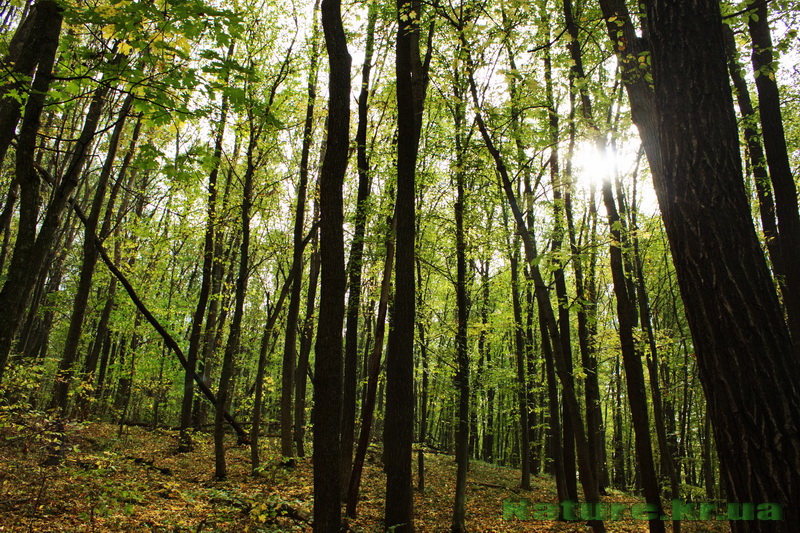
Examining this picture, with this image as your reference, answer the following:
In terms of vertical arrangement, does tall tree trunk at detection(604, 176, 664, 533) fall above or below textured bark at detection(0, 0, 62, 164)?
below

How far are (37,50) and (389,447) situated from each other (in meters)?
6.40

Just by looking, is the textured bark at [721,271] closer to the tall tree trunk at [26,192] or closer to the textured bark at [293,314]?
the tall tree trunk at [26,192]

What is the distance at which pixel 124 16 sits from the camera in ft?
13.0

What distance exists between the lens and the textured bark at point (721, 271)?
7.70 feet

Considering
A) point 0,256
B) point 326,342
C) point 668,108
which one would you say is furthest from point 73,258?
point 668,108

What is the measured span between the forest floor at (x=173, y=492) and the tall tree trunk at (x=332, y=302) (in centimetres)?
198

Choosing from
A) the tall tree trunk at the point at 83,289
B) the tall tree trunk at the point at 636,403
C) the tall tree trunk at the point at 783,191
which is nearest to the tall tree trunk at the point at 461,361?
the tall tree trunk at the point at 636,403

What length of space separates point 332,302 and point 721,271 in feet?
11.0

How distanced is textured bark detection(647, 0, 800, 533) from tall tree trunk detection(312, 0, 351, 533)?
10.1ft

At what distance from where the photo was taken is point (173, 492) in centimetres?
773

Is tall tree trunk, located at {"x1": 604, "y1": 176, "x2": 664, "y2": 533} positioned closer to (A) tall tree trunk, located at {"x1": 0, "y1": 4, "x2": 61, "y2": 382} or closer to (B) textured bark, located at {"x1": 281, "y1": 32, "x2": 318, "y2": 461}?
(A) tall tree trunk, located at {"x1": 0, "y1": 4, "x2": 61, "y2": 382}

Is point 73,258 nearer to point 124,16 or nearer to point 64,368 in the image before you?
point 64,368

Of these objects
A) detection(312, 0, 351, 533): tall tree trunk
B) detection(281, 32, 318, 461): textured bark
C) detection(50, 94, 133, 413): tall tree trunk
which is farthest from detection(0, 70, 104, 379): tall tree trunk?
detection(281, 32, 318, 461): textured bark

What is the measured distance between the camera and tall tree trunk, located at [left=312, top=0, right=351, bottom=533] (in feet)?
14.3
